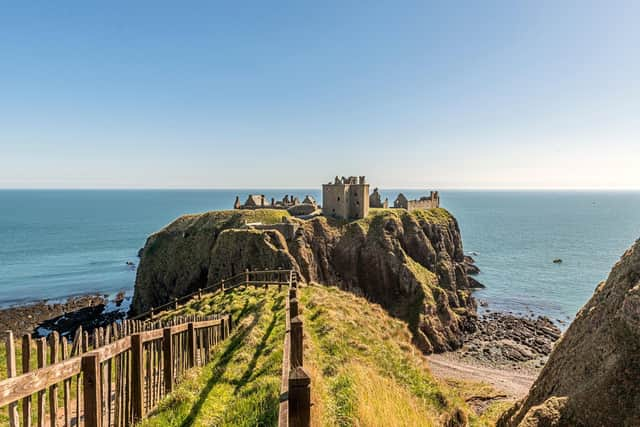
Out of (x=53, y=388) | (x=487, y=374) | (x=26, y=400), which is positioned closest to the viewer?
(x=26, y=400)

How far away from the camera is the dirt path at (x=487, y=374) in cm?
3962

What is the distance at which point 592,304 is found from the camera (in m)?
10.0

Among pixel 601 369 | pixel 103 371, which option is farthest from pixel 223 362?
pixel 601 369

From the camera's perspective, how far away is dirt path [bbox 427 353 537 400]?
39.6 m

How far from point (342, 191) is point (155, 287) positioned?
40.5m

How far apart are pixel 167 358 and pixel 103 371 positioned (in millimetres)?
2792

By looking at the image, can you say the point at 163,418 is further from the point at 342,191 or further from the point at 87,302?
the point at 87,302

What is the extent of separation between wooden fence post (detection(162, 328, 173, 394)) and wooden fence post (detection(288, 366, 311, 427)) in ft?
22.2

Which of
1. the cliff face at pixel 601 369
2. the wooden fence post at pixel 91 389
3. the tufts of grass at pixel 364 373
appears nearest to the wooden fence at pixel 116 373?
the wooden fence post at pixel 91 389

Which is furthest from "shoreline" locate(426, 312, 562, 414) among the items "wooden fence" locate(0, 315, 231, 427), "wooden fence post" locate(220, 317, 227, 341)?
"wooden fence" locate(0, 315, 231, 427)

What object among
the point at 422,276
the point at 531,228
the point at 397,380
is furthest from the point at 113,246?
the point at 531,228

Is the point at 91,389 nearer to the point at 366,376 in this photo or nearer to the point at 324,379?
the point at 324,379

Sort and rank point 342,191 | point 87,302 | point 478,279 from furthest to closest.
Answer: point 478,279, point 342,191, point 87,302

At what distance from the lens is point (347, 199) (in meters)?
73.7
